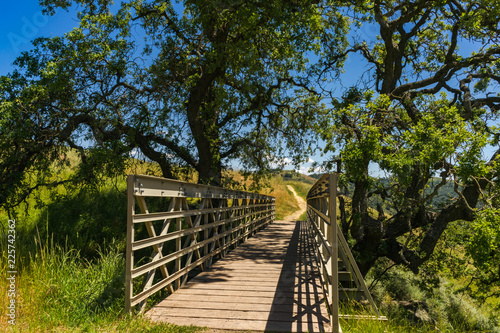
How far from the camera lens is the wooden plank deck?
3768 millimetres

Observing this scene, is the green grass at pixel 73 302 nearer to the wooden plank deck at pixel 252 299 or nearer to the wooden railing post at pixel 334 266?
the wooden plank deck at pixel 252 299

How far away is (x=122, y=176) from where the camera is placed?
9.52 metres

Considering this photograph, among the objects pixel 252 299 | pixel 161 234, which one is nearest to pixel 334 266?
pixel 252 299

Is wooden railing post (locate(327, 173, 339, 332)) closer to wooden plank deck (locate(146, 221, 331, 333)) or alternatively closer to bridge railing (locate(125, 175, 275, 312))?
wooden plank deck (locate(146, 221, 331, 333))

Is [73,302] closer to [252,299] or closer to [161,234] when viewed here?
[161,234]

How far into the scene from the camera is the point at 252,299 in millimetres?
4570

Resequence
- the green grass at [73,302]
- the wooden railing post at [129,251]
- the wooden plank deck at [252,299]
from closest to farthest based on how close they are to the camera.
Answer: the green grass at [73,302] < the wooden railing post at [129,251] < the wooden plank deck at [252,299]

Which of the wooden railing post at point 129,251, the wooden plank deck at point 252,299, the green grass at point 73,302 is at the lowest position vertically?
the wooden plank deck at point 252,299

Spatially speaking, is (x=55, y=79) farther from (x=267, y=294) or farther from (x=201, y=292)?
(x=267, y=294)

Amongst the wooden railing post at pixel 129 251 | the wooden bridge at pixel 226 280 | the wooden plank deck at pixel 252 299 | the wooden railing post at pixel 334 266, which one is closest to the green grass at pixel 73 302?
the wooden railing post at pixel 129 251

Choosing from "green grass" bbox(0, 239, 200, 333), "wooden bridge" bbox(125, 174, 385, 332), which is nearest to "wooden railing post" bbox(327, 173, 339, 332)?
"wooden bridge" bbox(125, 174, 385, 332)

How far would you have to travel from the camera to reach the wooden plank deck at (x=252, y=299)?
3768 millimetres

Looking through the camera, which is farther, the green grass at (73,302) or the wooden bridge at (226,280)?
the wooden bridge at (226,280)

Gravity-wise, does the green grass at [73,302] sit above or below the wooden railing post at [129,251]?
below
